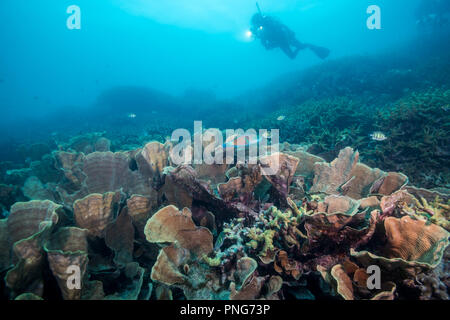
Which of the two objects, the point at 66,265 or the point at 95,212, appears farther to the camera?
the point at 95,212

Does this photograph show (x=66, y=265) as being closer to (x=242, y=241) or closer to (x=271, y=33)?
(x=242, y=241)

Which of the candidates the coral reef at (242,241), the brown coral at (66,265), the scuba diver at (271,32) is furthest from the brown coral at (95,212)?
the scuba diver at (271,32)

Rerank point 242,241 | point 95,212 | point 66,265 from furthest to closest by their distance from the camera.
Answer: point 95,212 < point 242,241 < point 66,265

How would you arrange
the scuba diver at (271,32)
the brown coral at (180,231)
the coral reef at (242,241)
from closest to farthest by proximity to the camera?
1. the coral reef at (242,241)
2. the brown coral at (180,231)
3. the scuba diver at (271,32)

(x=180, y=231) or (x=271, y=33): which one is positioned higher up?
(x=271, y=33)

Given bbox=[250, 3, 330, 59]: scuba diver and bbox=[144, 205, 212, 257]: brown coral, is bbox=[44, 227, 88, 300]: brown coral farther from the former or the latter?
bbox=[250, 3, 330, 59]: scuba diver

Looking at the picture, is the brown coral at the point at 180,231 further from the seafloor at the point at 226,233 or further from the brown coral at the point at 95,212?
the brown coral at the point at 95,212

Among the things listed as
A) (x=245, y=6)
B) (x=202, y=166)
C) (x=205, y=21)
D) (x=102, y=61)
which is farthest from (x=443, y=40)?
(x=102, y=61)

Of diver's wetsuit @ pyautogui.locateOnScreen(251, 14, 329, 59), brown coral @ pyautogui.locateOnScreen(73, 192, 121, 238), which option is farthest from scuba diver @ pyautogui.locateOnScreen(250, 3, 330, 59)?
brown coral @ pyautogui.locateOnScreen(73, 192, 121, 238)

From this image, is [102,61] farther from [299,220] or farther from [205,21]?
[299,220]

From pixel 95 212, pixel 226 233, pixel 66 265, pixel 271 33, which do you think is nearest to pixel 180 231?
pixel 226 233

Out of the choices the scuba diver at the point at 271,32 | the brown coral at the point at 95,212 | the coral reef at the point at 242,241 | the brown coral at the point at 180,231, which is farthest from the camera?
the scuba diver at the point at 271,32

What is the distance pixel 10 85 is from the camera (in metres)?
88.8
